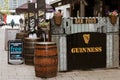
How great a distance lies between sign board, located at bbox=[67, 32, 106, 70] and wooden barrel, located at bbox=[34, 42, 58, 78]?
1.09 m

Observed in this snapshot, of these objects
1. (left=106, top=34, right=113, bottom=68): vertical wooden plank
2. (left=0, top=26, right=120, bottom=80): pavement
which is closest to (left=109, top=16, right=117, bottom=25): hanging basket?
(left=106, top=34, right=113, bottom=68): vertical wooden plank

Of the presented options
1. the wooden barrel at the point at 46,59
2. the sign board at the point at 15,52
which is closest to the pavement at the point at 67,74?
the wooden barrel at the point at 46,59

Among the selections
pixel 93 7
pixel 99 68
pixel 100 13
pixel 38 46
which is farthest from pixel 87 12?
pixel 38 46

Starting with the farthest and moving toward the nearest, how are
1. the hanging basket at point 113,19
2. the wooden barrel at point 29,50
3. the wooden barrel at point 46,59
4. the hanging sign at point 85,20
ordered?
the wooden barrel at point 29,50
the hanging basket at point 113,19
the hanging sign at point 85,20
the wooden barrel at point 46,59

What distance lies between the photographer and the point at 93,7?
17844 millimetres

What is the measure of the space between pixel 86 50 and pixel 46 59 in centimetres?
164

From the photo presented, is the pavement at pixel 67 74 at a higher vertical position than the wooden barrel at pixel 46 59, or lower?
lower

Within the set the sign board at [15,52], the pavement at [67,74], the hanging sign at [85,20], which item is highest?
the hanging sign at [85,20]

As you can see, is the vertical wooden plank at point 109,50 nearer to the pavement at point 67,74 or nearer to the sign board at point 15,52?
the pavement at point 67,74

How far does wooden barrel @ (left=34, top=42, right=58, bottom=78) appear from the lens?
9.81 meters

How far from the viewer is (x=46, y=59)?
981 centimetres

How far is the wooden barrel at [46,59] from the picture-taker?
32.2ft

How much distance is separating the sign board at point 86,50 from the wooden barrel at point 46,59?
3.57 ft

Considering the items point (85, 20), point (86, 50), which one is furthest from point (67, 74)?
point (85, 20)
